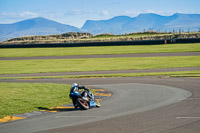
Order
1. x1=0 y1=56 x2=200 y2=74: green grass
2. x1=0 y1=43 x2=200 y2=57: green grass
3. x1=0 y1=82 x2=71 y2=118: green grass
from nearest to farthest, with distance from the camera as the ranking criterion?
x1=0 y1=82 x2=71 y2=118: green grass
x1=0 y1=56 x2=200 y2=74: green grass
x1=0 y1=43 x2=200 y2=57: green grass

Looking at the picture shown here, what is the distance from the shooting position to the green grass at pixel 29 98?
15.9 metres

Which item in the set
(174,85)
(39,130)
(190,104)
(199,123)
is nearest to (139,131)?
Answer: (199,123)

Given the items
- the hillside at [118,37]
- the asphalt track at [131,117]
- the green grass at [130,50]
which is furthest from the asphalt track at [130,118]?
the hillside at [118,37]

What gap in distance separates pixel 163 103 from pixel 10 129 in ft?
25.1

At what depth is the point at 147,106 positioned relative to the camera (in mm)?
15805

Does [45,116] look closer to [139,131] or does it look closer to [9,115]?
[9,115]

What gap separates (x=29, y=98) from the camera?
18812 millimetres

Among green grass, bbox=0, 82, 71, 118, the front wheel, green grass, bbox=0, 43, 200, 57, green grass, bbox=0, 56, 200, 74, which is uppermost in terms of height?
the front wheel

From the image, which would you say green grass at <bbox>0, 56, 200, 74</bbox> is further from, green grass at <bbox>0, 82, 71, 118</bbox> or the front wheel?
the front wheel

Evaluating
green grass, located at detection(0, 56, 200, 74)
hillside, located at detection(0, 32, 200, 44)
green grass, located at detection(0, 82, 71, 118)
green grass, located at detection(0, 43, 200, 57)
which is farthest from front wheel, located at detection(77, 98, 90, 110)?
hillside, located at detection(0, 32, 200, 44)

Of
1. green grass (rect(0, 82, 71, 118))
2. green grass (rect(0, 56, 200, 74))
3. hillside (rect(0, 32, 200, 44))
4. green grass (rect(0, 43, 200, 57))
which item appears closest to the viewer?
green grass (rect(0, 82, 71, 118))

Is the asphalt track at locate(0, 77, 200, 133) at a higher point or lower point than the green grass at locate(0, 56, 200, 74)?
higher

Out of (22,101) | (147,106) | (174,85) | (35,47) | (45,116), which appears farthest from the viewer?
(35,47)

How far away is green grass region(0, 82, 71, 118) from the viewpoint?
15906 mm
